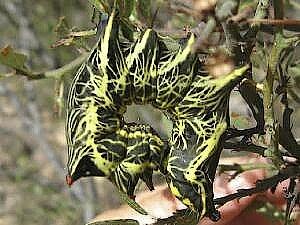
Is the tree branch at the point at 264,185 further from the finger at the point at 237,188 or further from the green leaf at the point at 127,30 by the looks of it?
the finger at the point at 237,188

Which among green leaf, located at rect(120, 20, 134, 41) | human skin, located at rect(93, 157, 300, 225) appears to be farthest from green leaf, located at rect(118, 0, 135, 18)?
human skin, located at rect(93, 157, 300, 225)

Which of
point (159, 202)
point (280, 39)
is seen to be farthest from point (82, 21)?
point (280, 39)

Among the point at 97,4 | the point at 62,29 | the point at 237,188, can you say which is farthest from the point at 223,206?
the point at 97,4

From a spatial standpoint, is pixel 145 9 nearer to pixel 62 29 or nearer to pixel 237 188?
pixel 62 29

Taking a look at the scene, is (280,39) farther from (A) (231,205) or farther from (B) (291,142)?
(A) (231,205)

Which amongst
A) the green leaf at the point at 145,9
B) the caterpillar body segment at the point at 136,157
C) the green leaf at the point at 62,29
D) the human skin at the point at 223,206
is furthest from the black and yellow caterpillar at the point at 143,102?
the human skin at the point at 223,206

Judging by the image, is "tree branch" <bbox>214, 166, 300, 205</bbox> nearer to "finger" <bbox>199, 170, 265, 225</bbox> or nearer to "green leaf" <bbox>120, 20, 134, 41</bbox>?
"green leaf" <bbox>120, 20, 134, 41</bbox>
